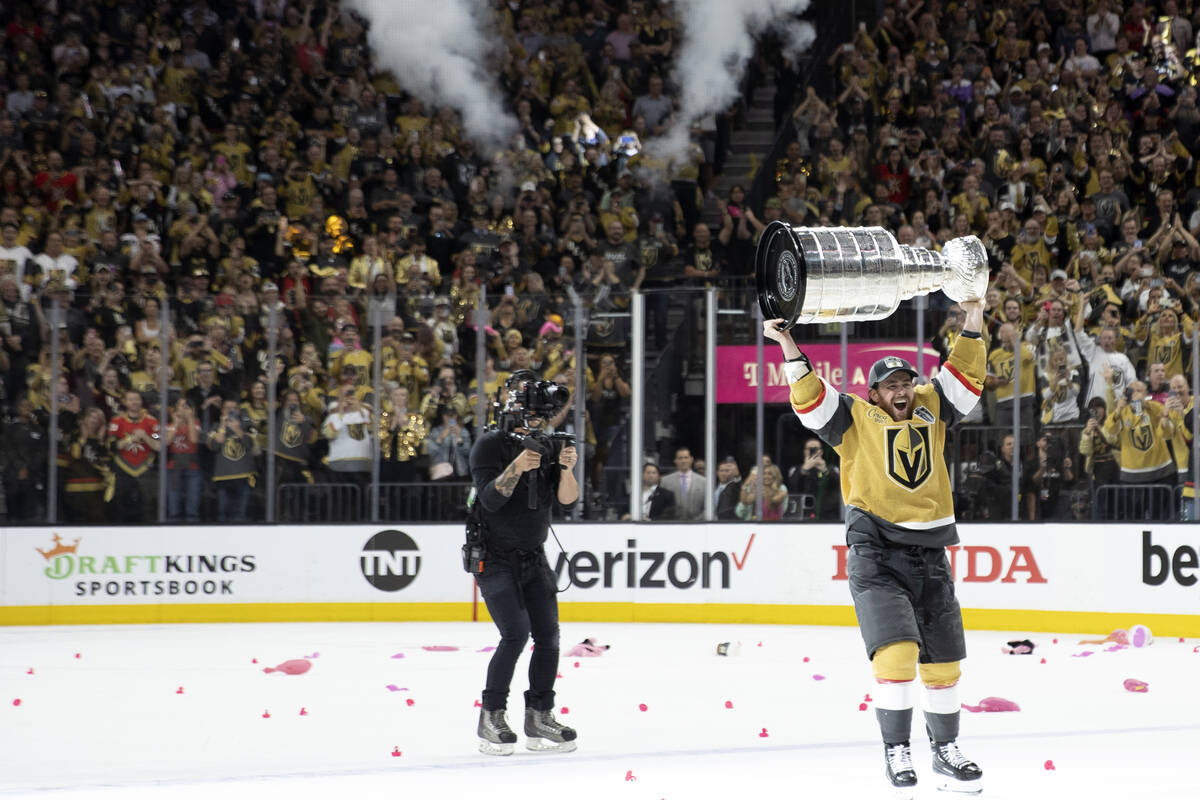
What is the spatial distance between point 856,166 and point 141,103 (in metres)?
7.38

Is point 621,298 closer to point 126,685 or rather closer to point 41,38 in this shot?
point 126,685

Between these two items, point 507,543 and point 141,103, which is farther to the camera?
point 141,103

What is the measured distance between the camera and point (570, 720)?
7.40 meters

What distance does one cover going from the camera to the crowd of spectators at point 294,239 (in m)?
12.0

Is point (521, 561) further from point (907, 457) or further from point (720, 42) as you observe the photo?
point (720, 42)

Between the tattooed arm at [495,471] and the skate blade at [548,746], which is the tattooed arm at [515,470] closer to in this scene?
the tattooed arm at [495,471]

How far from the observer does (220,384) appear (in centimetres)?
1214

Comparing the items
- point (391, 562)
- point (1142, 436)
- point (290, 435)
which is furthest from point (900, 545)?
point (391, 562)

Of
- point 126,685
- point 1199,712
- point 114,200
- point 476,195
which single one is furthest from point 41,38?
point 1199,712

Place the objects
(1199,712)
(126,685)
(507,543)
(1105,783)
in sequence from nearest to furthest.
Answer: (1105,783) < (507,543) < (1199,712) < (126,685)

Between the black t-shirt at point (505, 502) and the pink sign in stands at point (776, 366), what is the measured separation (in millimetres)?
5764

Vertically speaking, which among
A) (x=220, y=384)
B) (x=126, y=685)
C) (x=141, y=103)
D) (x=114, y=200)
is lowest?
(x=126, y=685)

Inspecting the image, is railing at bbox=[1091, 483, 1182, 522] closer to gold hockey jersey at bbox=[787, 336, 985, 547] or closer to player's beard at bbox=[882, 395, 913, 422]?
gold hockey jersey at bbox=[787, 336, 985, 547]

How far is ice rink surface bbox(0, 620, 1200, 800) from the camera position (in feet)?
18.9
